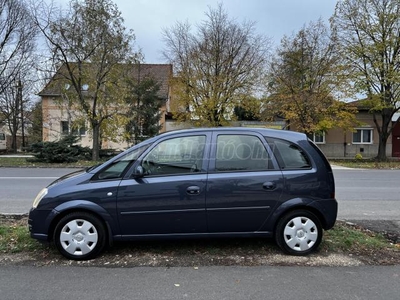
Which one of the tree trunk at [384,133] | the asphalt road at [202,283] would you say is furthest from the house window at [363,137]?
the asphalt road at [202,283]

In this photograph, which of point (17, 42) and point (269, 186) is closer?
point (269, 186)

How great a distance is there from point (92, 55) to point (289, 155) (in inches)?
679

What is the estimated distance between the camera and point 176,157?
4262 millimetres

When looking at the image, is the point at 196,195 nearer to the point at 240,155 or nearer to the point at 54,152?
the point at 240,155

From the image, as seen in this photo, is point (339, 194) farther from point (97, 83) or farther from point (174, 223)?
point (97, 83)

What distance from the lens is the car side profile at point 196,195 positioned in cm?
404

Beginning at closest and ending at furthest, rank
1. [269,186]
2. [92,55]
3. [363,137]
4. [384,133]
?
[269,186], [92,55], [384,133], [363,137]

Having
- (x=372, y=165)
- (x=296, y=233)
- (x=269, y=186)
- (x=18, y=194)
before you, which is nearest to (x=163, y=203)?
(x=269, y=186)

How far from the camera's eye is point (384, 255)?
428 cm

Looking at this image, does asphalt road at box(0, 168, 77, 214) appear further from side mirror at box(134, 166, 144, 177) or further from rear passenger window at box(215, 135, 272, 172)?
rear passenger window at box(215, 135, 272, 172)

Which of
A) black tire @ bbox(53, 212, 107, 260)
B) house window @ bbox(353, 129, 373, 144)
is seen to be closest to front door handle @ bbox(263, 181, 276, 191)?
black tire @ bbox(53, 212, 107, 260)

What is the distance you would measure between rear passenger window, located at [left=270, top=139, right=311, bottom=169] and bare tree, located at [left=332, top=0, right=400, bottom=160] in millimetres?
21239

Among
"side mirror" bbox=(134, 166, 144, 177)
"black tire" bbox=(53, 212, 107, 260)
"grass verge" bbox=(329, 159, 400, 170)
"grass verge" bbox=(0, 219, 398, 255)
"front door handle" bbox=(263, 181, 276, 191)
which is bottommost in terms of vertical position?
"grass verge" bbox=(0, 219, 398, 255)

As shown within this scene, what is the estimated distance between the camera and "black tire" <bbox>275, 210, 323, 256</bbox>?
423cm
